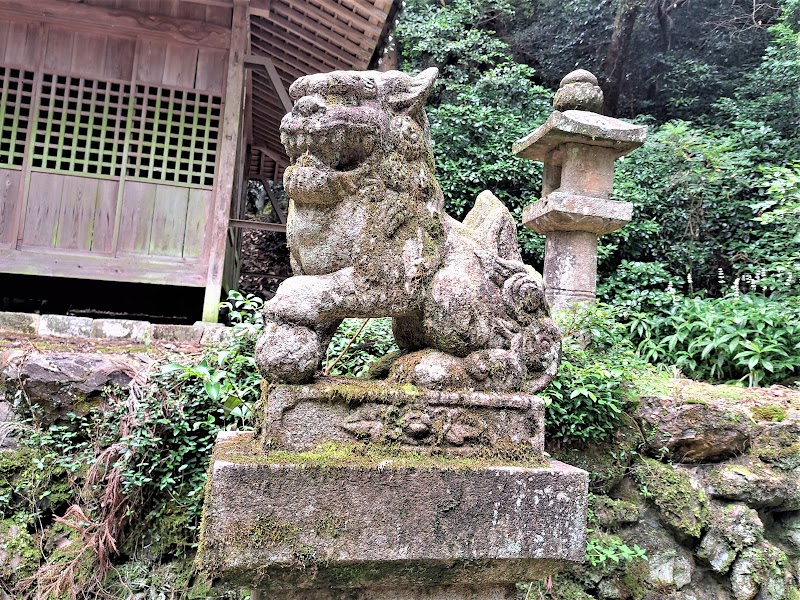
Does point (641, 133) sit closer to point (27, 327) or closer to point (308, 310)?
point (308, 310)

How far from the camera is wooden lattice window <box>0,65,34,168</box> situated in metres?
6.16

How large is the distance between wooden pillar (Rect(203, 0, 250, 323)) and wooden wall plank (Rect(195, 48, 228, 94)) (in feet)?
0.45

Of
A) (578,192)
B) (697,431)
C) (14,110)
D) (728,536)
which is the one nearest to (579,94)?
(578,192)

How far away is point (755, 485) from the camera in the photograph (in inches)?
149

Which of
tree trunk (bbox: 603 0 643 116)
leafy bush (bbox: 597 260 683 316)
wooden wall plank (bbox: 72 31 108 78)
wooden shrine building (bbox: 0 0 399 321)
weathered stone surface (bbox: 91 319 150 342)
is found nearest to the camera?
weathered stone surface (bbox: 91 319 150 342)

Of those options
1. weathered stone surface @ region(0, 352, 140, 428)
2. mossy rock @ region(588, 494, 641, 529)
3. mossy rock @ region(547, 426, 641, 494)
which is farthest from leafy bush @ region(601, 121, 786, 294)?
weathered stone surface @ region(0, 352, 140, 428)

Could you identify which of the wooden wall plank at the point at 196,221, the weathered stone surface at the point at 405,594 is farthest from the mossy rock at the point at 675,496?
the wooden wall plank at the point at 196,221

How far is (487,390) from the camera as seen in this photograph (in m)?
2.16

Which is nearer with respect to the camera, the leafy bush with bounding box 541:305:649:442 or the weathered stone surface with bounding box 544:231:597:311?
the leafy bush with bounding box 541:305:649:442

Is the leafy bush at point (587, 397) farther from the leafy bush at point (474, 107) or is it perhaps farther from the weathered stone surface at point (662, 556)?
the leafy bush at point (474, 107)

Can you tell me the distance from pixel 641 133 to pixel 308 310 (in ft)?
14.2

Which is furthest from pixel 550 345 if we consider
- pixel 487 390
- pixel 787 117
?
pixel 787 117

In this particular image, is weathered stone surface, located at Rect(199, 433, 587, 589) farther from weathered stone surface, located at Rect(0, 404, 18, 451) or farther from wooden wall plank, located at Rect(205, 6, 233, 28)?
wooden wall plank, located at Rect(205, 6, 233, 28)

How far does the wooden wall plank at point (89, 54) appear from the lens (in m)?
6.28
